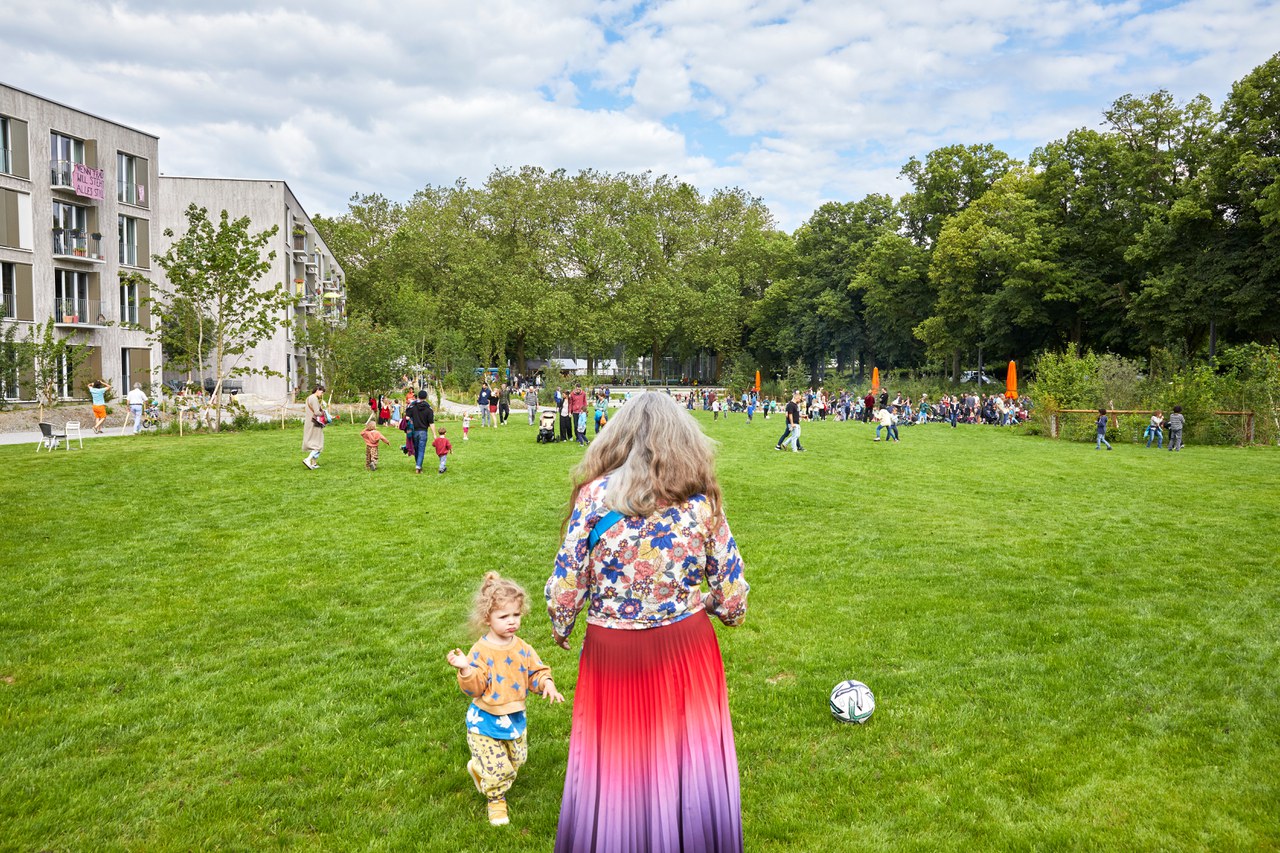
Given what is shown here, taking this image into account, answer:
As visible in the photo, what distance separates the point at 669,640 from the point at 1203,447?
85.4 feet

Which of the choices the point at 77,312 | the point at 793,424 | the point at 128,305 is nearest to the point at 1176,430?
the point at 793,424

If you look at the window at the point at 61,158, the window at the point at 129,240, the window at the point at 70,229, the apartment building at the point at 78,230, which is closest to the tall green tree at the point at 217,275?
the apartment building at the point at 78,230

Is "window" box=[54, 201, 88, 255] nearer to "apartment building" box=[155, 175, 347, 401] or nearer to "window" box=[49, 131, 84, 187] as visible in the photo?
"window" box=[49, 131, 84, 187]

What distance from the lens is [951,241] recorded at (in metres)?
46.8

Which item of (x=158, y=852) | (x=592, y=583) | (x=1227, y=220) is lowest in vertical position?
(x=158, y=852)

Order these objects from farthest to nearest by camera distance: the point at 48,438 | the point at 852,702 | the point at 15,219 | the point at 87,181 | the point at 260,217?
the point at 260,217 < the point at 87,181 < the point at 15,219 < the point at 48,438 < the point at 852,702

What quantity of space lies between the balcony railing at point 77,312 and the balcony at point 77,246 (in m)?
1.95

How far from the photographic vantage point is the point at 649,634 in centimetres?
298

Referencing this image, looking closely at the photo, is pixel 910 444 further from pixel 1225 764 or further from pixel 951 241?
pixel 951 241

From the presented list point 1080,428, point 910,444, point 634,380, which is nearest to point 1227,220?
point 1080,428

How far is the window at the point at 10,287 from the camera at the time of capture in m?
32.5

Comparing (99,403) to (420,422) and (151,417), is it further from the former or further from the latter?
(420,422)

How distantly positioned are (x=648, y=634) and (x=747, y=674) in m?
3.17

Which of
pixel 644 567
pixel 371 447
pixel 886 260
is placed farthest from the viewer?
pixel 886 260
